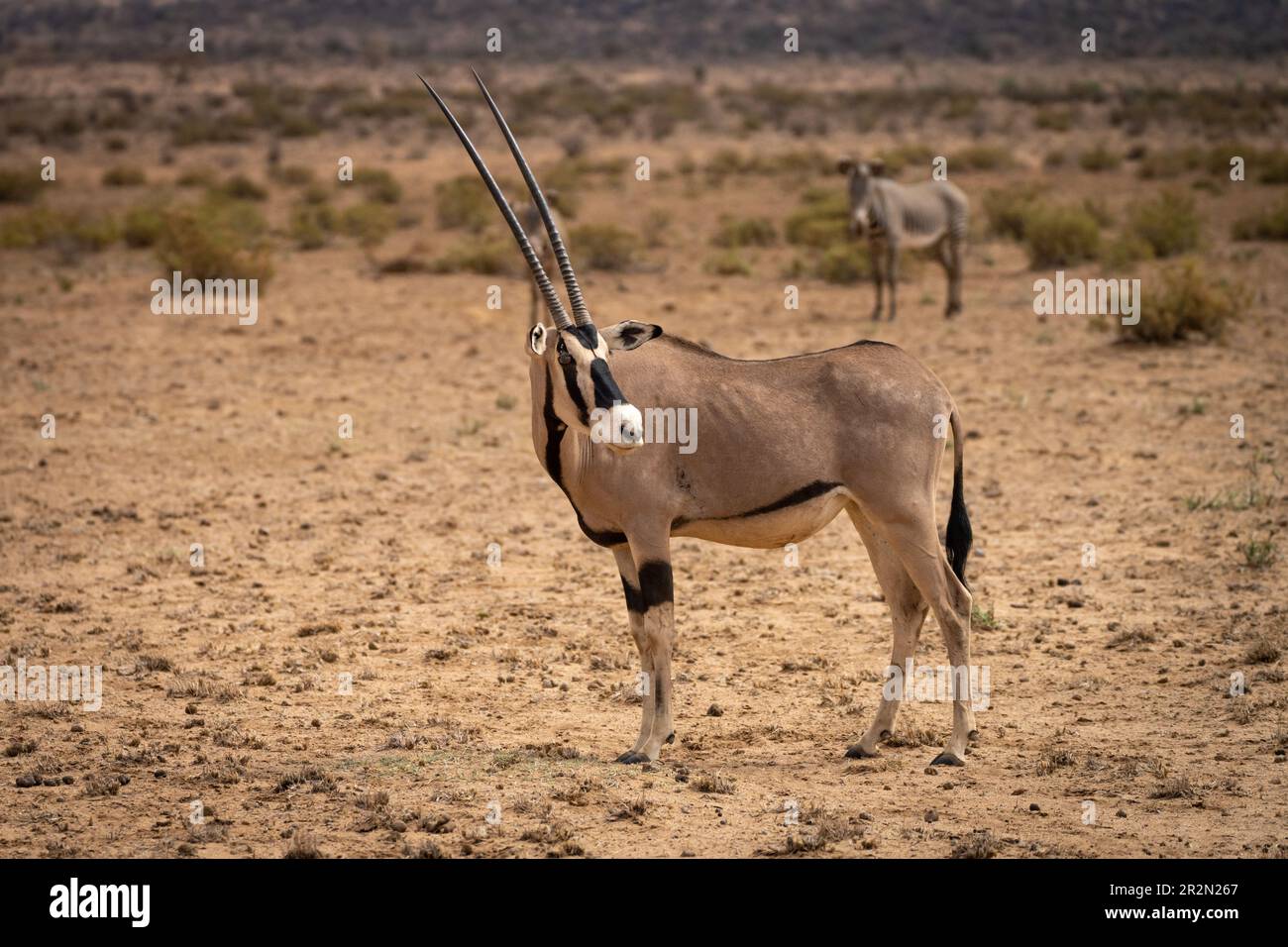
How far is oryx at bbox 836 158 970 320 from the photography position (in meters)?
19.2

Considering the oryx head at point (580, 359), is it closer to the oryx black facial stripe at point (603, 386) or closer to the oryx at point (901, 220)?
the oryx black facial stripe at point (603, 386)

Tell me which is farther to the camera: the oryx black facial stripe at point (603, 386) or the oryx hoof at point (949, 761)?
the oryx hoof at point (949, 761)

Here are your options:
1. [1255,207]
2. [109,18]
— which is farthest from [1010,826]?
[109,18]

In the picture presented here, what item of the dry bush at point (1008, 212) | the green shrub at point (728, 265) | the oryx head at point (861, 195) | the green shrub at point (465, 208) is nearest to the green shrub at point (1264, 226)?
the dry bush at point (1008, 212)

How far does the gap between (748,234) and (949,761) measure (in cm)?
1958

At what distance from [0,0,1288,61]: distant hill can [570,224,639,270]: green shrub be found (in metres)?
48.3

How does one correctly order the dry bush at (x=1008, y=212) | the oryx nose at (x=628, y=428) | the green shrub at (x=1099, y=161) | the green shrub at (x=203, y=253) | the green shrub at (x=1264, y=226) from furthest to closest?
the green shrub at (x=1099, y=161) → the dry bush at (x=1008, y=212) → the green shrub at (x=1264, y=226) → the green shrub at (x=203, y=253) → the oryx nose at (x=628, y=428)

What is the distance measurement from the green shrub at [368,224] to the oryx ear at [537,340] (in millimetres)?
19280

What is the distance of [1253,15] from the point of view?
237 ft

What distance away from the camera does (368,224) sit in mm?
25078

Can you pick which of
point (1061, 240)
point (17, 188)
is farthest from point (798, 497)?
point (17, 188)

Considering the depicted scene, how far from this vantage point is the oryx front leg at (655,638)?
618 cm

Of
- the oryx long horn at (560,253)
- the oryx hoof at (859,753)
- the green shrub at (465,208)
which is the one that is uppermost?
the green shrub at (465,208)

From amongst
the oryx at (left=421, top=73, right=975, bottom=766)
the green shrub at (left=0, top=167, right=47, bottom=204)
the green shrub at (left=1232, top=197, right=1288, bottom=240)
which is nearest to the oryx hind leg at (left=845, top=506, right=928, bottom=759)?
the oryx at (left=421, top=73, right=975, bottom=766)
